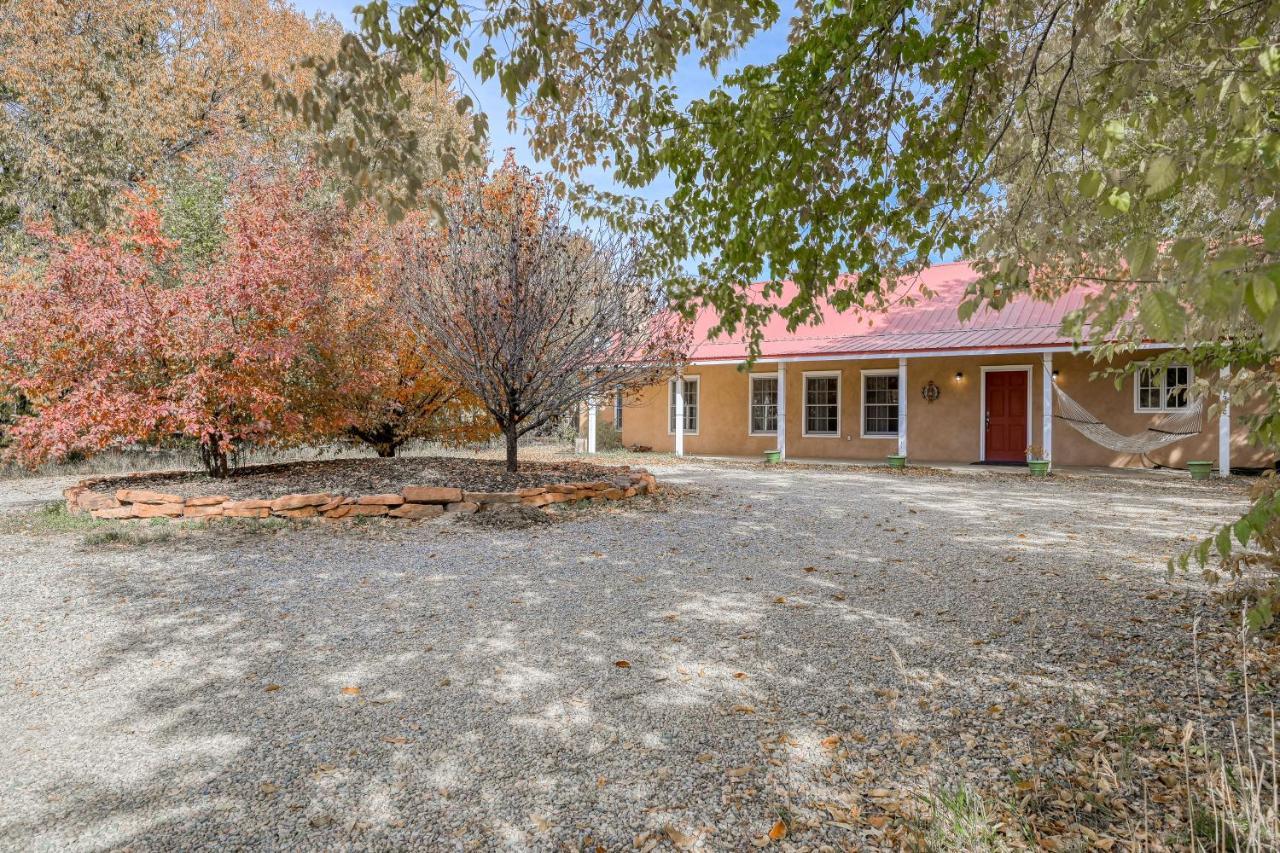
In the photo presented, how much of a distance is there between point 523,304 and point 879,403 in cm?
965

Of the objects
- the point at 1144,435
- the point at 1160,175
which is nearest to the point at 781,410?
the point at 1144,435

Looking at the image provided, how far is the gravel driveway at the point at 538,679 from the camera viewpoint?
7.65 ft

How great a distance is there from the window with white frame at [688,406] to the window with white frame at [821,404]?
275 cm

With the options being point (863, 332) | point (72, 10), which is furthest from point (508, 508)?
point (72, 10)

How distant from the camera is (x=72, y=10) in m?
14.9

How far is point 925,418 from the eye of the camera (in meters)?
14.6

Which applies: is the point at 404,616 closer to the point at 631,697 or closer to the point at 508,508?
the point at 631,697

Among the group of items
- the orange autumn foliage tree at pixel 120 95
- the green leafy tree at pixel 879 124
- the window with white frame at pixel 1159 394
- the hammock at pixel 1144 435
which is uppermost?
the orange autumn foliage tree at pixel 120 95

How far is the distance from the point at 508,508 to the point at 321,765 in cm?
489

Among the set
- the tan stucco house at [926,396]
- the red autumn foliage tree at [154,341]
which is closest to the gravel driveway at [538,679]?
the red autumn foliage tree at [154,341]

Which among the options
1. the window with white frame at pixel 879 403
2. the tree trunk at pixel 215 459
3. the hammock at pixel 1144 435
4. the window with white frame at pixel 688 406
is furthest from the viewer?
the window with white frame at pixel 688 406

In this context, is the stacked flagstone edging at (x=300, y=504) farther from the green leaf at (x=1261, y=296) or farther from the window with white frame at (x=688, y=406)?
the window with white frame at (x=688, y=406)

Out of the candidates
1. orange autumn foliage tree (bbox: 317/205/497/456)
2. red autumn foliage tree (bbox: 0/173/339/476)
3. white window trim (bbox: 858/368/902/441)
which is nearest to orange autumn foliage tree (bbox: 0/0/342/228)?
orange autumn foliage tree (bbox: 317/205/497/456)

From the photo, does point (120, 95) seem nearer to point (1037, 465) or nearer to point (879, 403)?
point (879, 403)
